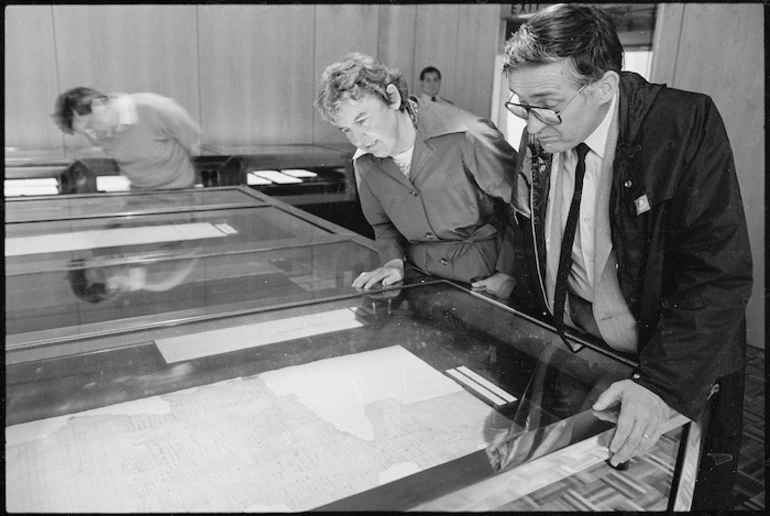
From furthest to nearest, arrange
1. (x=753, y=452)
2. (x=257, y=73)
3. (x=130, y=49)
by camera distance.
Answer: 1. (x=257, y=73)
2. (x=130, y=49)
3. (x=753, y=452)

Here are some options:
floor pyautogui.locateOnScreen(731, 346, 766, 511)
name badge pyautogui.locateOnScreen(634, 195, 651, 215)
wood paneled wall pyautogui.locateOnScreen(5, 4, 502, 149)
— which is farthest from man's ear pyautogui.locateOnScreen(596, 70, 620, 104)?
wood paneled wall pyautogui.locateOnScreen(5, 4, 502, 149)

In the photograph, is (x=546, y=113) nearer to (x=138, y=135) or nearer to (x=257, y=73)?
(x=138, y=135)

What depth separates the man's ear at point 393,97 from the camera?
175 cm

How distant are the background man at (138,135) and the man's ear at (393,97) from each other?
2.50 m

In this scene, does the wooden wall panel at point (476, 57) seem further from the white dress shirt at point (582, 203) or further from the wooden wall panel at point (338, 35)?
the white dress shirt at point (582, 203)

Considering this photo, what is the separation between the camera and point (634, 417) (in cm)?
103

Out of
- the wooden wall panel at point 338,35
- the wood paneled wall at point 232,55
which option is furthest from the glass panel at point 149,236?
the wooden wall panel at point 338,35

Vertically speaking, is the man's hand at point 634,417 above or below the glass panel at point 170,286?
above

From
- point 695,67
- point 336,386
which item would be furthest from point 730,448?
point 695,67

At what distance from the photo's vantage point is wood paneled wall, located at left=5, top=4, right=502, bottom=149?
5270mm

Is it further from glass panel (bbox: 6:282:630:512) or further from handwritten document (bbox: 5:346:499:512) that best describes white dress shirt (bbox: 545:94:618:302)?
handwritten document (bbox: 5:346:499:512)

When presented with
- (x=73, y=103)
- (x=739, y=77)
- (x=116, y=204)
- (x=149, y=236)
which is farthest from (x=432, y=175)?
(x=73, y=103)

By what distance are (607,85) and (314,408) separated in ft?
2.83

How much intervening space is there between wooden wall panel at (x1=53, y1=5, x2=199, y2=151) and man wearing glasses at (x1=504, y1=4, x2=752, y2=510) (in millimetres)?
5131
